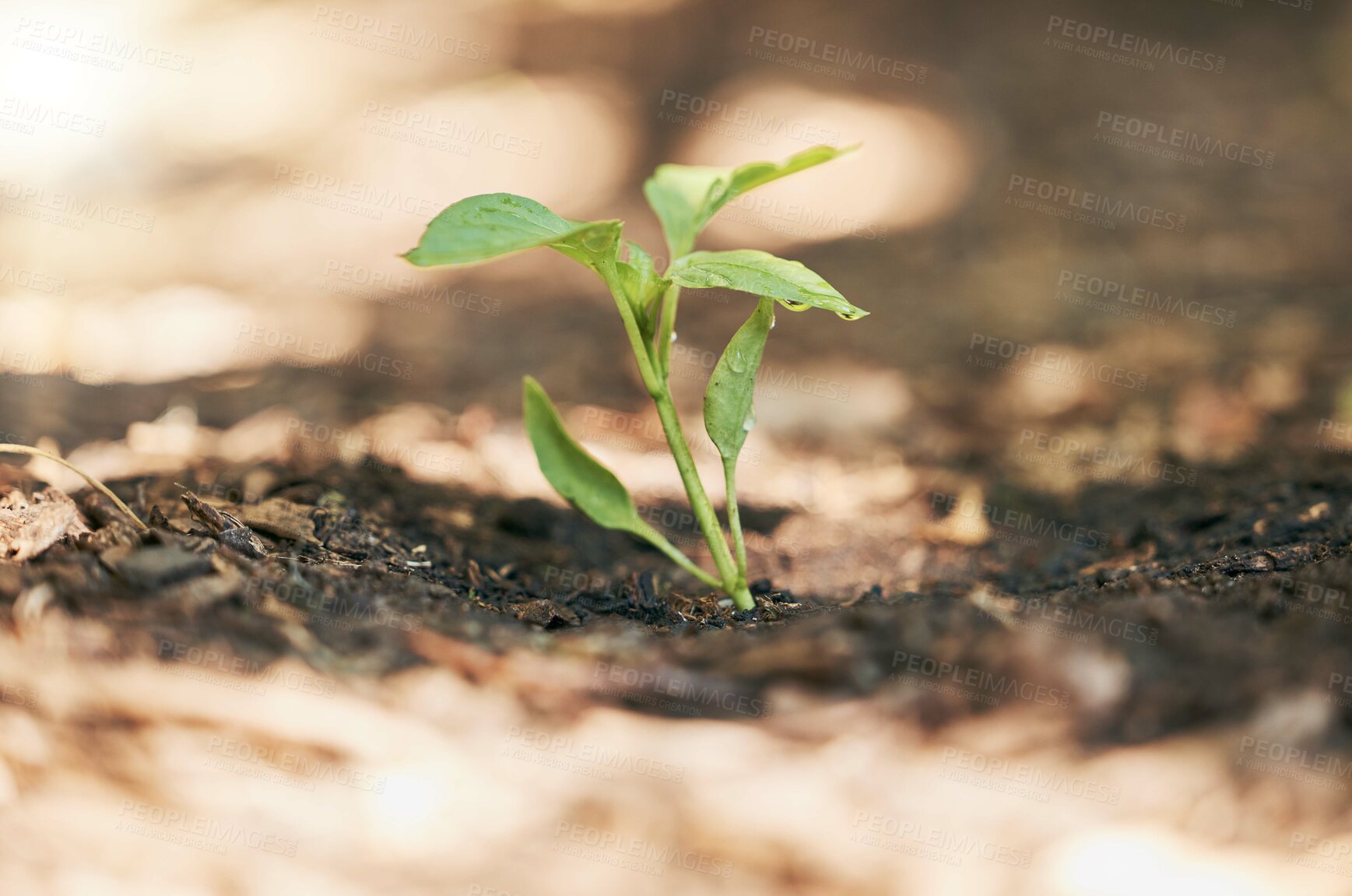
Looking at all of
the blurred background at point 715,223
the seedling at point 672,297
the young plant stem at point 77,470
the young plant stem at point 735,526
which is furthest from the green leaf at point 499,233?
the blurred background at point 715,223

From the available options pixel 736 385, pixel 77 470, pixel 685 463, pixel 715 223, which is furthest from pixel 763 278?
pixel 715 223

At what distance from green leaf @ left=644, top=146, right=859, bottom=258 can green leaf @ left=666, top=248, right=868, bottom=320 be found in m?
0.12

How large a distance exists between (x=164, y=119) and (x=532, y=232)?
1.86 meters

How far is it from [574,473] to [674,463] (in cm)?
56

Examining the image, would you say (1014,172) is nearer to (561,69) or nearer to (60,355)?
(561,69)

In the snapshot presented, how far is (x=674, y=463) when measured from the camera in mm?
1504

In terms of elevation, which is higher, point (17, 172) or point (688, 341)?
point (17, 172)

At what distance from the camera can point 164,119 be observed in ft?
6.77

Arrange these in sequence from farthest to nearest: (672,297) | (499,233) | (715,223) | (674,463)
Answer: (715,223)
(674,463)
(672,297)
(499,233)

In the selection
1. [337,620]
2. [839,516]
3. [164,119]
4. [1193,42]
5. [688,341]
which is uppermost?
[1193,42]

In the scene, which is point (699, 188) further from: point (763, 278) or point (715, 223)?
point (715, 223)

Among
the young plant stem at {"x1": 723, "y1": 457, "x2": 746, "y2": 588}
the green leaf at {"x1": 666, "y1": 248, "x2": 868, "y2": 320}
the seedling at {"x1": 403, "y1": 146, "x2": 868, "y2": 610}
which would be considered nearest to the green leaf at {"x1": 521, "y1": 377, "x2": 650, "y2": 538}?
the seedling at {"x1": 403, "y1": 146, "x2": 868, "y2": 610}

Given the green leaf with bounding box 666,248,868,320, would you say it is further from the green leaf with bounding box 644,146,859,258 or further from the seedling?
the green leaf with bounding box 644,146,859,258

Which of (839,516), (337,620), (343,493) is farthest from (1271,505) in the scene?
(343,493)
